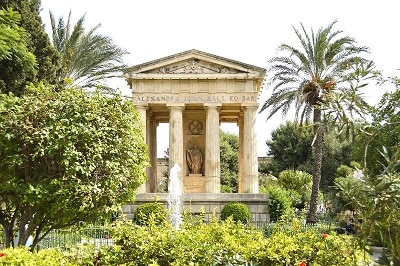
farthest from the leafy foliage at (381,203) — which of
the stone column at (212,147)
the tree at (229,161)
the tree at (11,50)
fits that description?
the tree at (229,161)

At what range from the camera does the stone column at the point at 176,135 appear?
109 ft

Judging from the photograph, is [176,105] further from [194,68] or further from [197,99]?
[194,68]

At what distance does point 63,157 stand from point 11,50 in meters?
3.47

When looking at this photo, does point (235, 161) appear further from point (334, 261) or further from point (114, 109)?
point (334, 261)

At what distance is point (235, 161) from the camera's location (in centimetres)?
5625

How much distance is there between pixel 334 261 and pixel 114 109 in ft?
20.3

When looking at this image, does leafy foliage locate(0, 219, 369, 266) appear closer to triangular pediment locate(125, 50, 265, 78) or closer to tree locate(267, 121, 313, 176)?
triangular pediment locate(125, 50, 265, 78)

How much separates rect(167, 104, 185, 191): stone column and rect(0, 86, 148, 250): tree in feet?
67.4

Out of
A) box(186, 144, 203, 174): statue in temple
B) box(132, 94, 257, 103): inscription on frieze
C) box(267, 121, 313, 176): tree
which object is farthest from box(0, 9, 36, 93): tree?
box(267, 121, 313, 176): tree

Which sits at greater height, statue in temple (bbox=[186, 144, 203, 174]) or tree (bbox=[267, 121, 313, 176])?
tree (bbox=[267, 121, 313, 176])

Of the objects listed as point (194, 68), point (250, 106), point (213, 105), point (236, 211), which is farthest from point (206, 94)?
point (236, 211)

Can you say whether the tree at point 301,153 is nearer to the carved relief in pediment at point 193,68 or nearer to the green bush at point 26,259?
the carved relief in pediment at point 193,68

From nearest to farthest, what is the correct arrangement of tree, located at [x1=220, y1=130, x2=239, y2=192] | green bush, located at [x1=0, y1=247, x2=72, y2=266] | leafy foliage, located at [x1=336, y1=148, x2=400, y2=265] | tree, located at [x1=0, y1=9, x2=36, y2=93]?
leafy foliage, located at [x1=336, y1=148, x2=400, y2=265] < green bush, located at [x1=0, y1=247, x2=72, y2=266] < tree, located at [x1=0, y1=9, x2=36, y2=93] < tree, located at [x1=220, y1=130, x2=239, y2=192]

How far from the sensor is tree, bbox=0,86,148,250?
11.4 m
